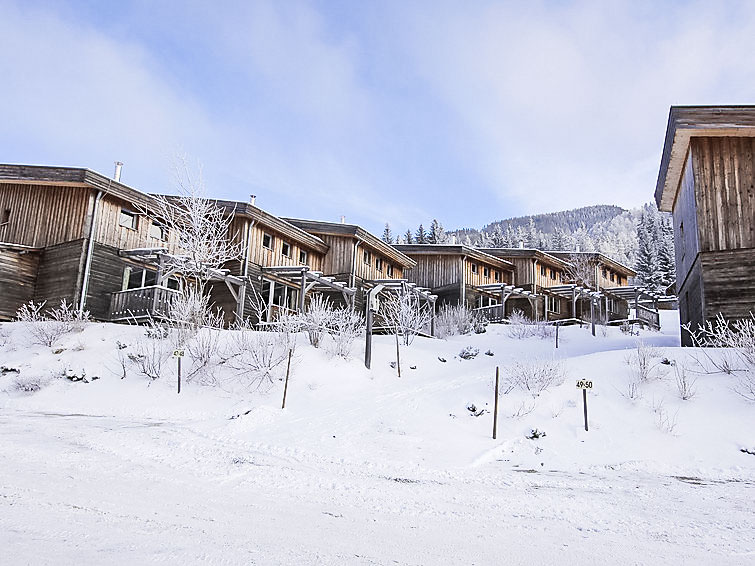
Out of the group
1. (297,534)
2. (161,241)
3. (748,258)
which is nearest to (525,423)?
(297,534)

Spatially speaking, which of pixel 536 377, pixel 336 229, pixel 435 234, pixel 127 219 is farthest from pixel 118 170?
pixel 435 234

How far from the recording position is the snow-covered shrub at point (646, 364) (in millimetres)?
12305

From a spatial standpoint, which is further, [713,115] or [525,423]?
[713,115]

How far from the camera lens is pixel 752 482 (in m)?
7.88

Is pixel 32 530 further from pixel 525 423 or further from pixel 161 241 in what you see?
pixel 161 241

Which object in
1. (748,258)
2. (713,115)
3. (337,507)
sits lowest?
(337,507)

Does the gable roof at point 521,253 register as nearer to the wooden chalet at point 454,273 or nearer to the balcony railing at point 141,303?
the wooden chalet at point 454,273

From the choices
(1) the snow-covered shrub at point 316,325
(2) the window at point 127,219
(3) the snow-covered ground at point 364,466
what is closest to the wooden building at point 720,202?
(3) the snow-covered ground at point 364,466

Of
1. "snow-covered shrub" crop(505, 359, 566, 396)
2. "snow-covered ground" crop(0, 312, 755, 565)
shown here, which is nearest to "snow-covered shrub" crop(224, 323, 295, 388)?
"snow-covered ground" crop(0, 312, 755, 565)

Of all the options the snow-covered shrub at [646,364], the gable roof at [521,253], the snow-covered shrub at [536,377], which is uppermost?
the gable roof at [521,253]

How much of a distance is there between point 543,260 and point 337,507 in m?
37.3

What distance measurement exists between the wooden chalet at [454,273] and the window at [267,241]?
40.0 feet

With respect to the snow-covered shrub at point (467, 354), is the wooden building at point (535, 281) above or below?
above

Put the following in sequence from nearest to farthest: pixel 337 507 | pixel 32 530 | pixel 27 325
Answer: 1. pixel 32 530
2. pixel 337 507
3. pixel 27 325
